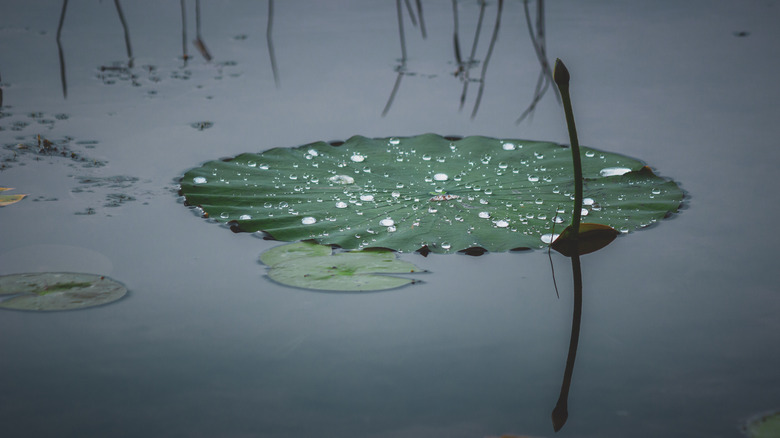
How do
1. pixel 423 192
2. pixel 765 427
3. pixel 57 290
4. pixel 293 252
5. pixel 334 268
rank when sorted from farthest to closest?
pixel 423 192, pixel 293 252, pixel 334 268, pixel 57 290, pixel 765 427

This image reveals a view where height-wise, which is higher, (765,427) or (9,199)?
(9,199)

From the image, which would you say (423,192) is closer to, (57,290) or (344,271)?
(344,271)

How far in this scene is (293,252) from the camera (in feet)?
6.55

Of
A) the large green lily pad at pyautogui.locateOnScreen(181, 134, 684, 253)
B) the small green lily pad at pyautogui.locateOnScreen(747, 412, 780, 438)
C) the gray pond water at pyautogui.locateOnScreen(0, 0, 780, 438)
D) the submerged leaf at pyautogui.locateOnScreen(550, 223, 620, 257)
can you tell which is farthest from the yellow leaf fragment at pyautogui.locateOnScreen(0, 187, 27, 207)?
the small green lily pad at pyautogui.locateOnScreen(747, 412, 780, 438)

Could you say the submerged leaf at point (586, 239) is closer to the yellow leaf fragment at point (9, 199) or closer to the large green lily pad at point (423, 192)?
the large green lily pad at point (423, 192)

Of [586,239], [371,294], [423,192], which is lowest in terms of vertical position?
[371,294]

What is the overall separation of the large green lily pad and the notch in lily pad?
52mm

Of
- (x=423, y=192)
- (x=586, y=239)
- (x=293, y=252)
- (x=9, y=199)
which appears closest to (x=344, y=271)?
(x=293, y=252)

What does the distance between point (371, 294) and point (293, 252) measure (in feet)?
1.00

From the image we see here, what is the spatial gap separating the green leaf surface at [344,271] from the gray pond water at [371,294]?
0.12ft

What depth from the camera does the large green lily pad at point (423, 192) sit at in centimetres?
209

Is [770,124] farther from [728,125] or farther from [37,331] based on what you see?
[37,331]

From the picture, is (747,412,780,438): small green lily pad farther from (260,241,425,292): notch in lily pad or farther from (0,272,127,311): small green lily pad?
(0,272,127,311): small green lily pad

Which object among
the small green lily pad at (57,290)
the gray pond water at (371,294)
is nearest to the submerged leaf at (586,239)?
the gray pond water at (371,294)
